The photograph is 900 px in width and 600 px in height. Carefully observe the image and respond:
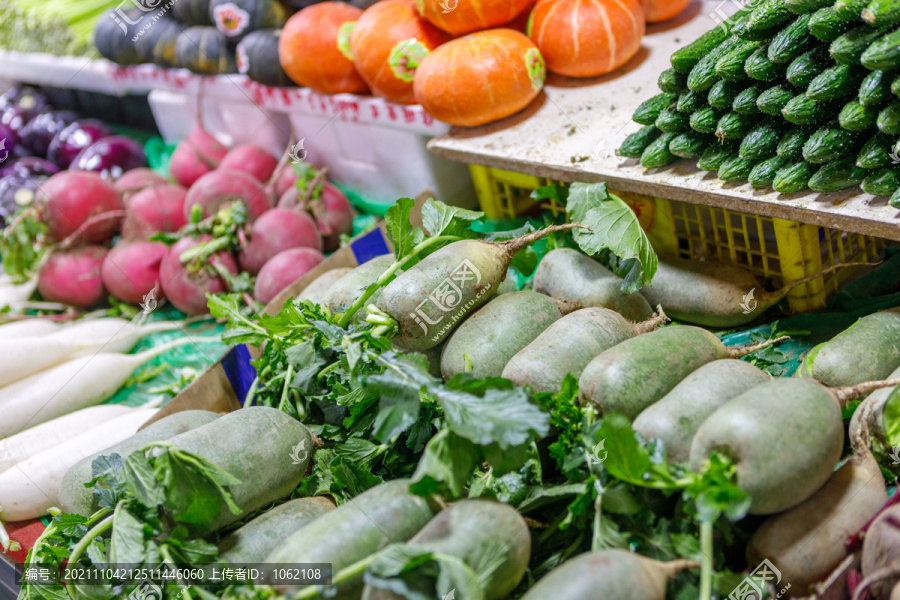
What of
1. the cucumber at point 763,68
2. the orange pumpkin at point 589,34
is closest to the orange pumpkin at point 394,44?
the orange pumpkin at point 589,34

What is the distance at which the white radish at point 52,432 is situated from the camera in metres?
2.57

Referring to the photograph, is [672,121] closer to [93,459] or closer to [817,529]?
[817,529]

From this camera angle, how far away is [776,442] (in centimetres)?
140

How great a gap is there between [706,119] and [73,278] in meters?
3.23

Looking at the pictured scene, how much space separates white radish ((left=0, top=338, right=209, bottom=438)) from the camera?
9.34 feet

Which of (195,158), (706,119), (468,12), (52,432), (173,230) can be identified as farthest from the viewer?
(195,158)

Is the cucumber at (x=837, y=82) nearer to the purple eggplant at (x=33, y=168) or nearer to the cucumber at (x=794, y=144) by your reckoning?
the cucumber at (x=794, y=144)

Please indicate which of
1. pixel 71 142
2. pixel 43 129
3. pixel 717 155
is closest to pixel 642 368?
pixel 717 155

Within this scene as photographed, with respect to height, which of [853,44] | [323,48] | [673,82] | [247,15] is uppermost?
[247,15]

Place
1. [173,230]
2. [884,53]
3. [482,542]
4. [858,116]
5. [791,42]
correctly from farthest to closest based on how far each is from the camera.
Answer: [173,230]
[791,42]
[858,116]
[884,53]
[482,542]

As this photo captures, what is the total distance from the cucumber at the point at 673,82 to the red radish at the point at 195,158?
2.90m

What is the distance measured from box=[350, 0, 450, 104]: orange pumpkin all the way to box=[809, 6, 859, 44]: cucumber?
1.78 metres

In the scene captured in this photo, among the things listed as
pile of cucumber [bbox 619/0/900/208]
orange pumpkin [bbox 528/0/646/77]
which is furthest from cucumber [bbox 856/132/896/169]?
orange pumpkin [bbox 528/0/646/77]

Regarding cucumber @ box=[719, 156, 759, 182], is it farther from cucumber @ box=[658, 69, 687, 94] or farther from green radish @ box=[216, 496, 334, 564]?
green radish @ box=[216, 496, 334, 564]
